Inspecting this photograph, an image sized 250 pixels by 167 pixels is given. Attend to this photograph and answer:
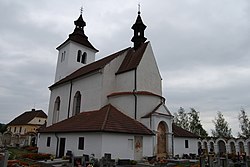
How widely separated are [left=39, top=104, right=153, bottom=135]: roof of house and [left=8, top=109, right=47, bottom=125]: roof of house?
149 feet

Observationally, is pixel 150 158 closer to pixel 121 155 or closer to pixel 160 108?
pixel 121 155

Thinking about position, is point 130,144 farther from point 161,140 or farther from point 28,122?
point 28,122

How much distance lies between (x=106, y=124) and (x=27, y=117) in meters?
53.6

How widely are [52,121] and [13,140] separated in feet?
54.4

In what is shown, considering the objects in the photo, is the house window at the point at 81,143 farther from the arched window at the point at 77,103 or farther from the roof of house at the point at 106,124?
the arched window at the point at 77,103

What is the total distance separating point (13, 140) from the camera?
139 ft

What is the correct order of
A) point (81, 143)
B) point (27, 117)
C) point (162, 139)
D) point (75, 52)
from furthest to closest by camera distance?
point (27, 117) → point (75, 52) → point (162, 139) → point (81, 143)

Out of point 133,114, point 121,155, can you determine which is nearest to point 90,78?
point 133,114

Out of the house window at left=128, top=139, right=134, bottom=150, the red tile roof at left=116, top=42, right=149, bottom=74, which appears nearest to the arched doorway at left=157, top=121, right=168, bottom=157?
the house window at left=128, top=139, right=134, bottom=150

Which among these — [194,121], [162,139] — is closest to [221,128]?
[194,121]

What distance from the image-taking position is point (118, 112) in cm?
2030

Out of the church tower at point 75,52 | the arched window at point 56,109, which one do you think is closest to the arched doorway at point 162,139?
the arched window at point 56,109

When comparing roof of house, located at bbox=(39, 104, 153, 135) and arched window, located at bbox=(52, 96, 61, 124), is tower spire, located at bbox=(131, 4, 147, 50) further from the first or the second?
arched window, located at bbox=(52, 96, 61, 124)

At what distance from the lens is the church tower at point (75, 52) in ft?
108
